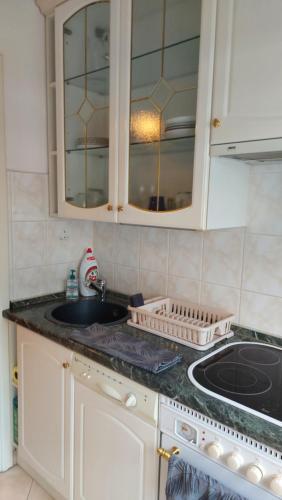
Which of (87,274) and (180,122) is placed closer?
(180,122)

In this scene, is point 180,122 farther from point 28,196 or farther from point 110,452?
point 110,452

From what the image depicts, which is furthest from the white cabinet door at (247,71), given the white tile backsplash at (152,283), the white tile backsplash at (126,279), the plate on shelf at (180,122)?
the white tile backsplash at (126,279)

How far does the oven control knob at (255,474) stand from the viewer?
0.83 m

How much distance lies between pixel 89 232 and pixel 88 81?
0.81 meters

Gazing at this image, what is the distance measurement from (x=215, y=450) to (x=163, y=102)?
3.74 ft

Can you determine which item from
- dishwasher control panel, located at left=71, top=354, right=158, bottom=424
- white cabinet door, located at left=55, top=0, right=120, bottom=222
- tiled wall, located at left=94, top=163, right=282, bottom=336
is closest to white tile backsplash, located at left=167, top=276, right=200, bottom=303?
tiled wall, located at left=94, top=163, right=282, bottom=336

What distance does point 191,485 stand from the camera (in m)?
0.93

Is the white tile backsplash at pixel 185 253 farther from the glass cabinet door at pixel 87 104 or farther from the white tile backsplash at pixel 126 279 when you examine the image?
the glass cabinet door at pixel 87 104

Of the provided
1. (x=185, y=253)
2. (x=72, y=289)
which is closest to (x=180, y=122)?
(x=185, y=253)

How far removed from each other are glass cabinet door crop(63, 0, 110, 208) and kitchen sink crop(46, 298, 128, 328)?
0.55 meters

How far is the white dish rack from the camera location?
4.24 ft

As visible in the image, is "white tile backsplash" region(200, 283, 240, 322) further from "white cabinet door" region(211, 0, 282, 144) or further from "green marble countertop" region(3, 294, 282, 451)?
"white cabinet door" region(211, 0, 282, 144)

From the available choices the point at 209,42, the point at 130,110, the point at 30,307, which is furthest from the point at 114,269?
the point at 209,42

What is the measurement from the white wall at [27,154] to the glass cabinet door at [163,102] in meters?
0.59
